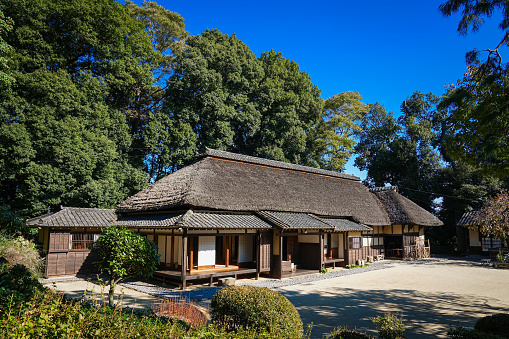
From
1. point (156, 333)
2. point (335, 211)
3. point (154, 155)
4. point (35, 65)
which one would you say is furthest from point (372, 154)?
point (156, 333)

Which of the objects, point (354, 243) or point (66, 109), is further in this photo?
point (354, 243)

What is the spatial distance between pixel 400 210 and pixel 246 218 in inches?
584

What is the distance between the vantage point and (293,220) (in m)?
15.9

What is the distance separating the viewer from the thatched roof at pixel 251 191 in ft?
48.0

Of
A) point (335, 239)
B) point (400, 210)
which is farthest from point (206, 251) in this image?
point (400, 210)

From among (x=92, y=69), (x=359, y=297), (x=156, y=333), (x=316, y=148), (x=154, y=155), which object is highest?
(x=92, y=69)

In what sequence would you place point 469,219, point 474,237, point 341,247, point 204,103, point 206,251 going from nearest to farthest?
1. point 206,251
2. point 341,247
3. point 204,103
4. point 469,219
5. point 474,237

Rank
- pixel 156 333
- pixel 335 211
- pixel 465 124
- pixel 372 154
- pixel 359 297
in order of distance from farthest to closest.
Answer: pixel 372 154 < pixel 335 211 < pixel 359 297 < pixel 465 124 < pixel 156 333

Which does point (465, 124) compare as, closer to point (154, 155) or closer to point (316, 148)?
point (154, 155)

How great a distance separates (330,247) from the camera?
66.4 feet

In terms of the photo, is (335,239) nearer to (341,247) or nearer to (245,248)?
(341,247)

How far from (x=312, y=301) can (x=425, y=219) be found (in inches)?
742

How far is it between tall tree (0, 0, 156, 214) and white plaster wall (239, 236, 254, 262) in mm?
8871

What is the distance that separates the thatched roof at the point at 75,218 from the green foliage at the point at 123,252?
7.04 metres
